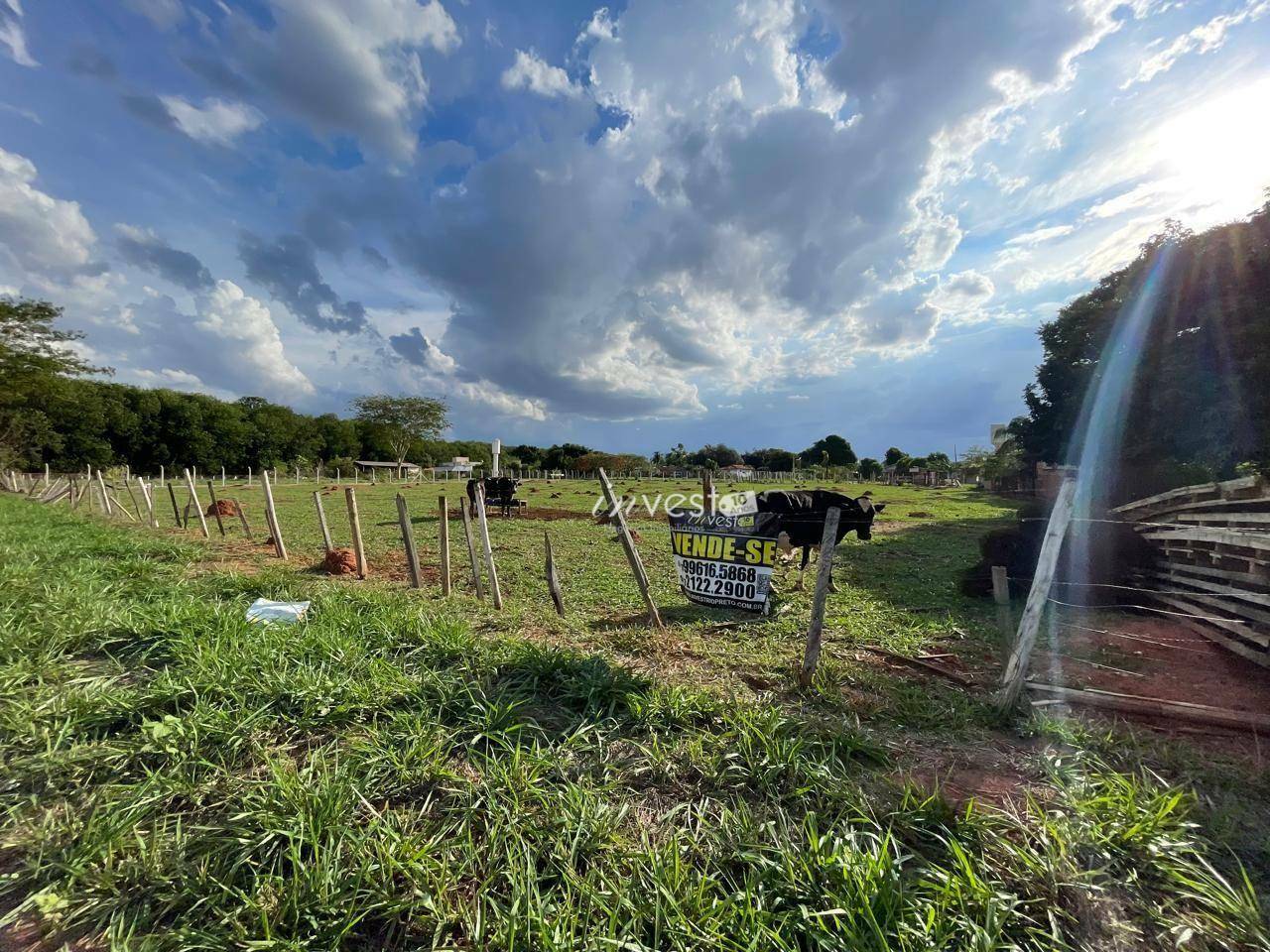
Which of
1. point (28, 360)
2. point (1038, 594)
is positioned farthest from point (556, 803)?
point (28, 360)

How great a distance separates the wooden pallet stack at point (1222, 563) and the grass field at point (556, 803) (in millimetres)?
2143

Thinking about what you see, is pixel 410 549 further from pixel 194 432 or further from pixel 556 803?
pixel 194 432

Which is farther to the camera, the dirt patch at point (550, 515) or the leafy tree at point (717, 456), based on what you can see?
the leafy tree at point (717, 456)

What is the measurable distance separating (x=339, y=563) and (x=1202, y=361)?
21.1 m

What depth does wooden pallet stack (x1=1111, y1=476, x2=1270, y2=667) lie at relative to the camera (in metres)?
4.70

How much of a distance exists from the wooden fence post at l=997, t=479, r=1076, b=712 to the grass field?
0.77 feet

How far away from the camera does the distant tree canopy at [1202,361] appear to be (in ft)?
39.0

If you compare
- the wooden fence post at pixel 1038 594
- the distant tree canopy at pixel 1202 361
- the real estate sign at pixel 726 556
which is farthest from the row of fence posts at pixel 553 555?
the distant tree canopy at pixel 1202 361

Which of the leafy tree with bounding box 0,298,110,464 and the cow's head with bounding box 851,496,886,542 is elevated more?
the leafy tree with bounding box 0,298,110,464

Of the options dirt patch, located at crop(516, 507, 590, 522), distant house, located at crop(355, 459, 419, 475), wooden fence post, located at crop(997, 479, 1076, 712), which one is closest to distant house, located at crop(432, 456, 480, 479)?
distant house, located at crop(355, 459, 419, 475)

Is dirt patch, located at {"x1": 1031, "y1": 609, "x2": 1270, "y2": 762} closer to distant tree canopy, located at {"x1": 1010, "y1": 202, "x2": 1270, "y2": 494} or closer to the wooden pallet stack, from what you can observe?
the wooden pallet stack

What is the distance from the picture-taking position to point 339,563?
8.31 m

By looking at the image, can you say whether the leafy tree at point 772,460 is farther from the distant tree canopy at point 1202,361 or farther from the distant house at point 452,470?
the distant tree canopy at point 1202,361

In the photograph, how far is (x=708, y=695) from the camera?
12.1ft
